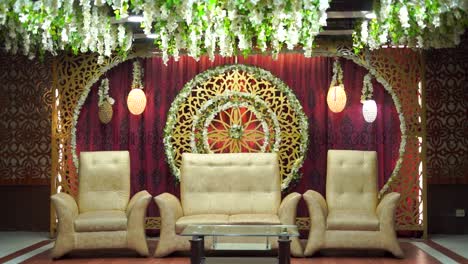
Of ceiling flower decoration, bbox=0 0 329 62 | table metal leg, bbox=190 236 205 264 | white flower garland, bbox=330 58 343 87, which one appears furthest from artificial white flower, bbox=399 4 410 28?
table metal leg, bbox=190 236 205 264

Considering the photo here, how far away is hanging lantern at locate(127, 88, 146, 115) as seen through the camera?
7559mm

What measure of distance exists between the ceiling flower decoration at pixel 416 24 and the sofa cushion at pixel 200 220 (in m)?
2.36

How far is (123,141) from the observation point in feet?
25.5

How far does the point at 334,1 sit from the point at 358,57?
169 cm

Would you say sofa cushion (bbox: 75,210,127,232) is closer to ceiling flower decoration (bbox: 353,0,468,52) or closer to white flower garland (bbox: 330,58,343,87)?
white flower garland (bbox: 330,58,343,87)

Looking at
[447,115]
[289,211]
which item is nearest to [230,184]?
[289,211]

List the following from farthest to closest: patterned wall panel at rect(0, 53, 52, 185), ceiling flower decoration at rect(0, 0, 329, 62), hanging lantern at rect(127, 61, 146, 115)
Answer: patterned wall panel at rect(0, 53, 52, 185) → hanging lantern at rect(127, 61, 146, 115) → ceiling flower decoration at rect(0, 0, 329, 62)

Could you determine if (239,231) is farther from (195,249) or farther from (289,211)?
(289,211)

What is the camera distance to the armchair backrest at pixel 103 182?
270 inches

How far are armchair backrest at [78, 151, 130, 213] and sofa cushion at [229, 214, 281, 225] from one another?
1266mm

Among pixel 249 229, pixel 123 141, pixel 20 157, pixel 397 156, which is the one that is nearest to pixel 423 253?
pixel 397 156

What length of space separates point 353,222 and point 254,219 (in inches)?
37.2

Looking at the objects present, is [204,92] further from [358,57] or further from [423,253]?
[423,253]

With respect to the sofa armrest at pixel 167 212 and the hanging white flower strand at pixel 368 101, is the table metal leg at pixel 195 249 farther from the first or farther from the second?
the hanging white flower strand at pixel 368 101
